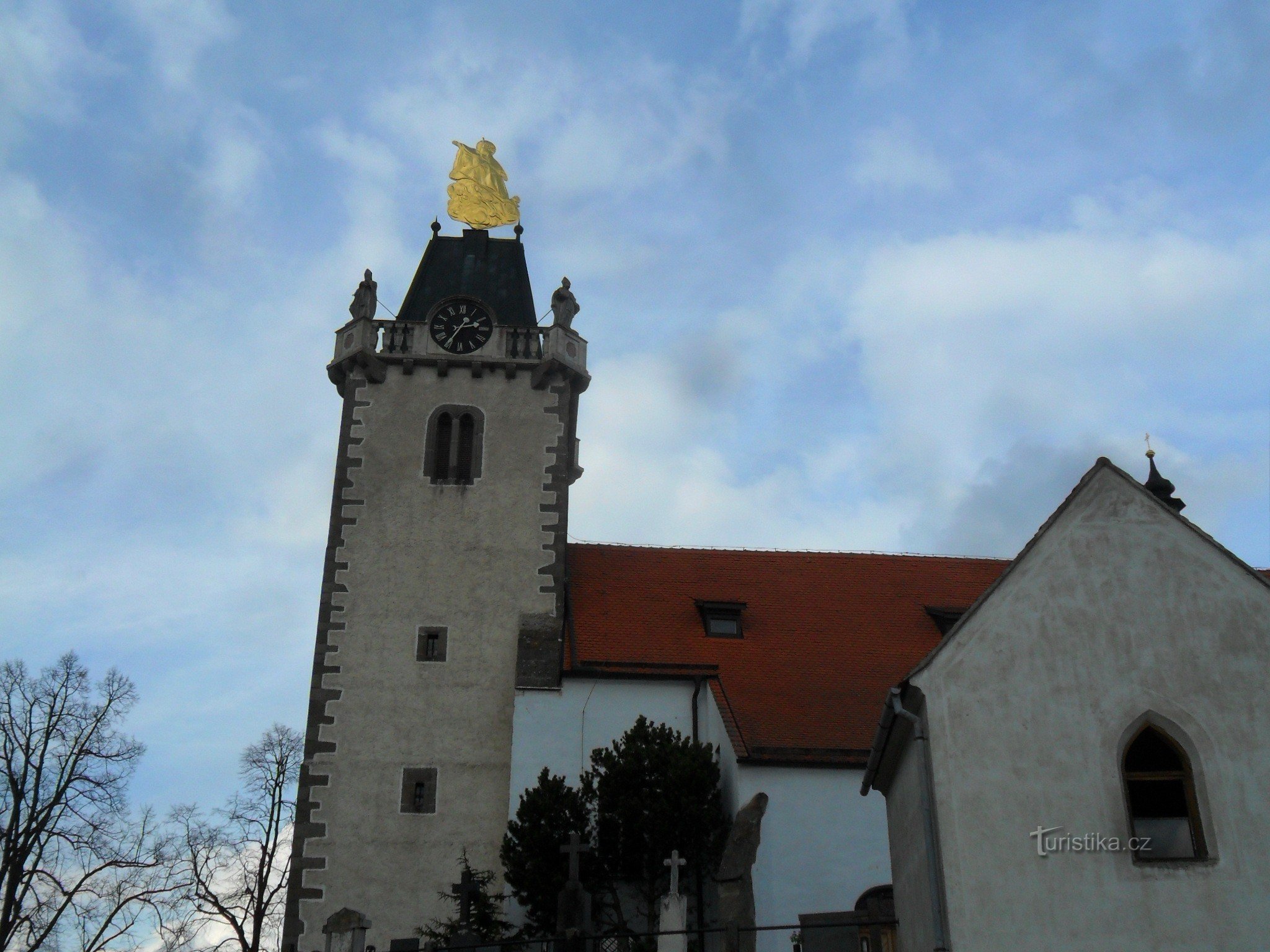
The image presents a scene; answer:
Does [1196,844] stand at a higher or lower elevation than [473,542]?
lower

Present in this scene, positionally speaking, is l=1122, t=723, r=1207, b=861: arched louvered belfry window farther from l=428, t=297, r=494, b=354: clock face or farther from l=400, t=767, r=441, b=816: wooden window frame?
l=428, t=297, r=494, b=354: clock face

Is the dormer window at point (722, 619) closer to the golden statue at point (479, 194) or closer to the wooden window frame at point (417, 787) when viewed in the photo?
the wooden window frame at point (417, 787)

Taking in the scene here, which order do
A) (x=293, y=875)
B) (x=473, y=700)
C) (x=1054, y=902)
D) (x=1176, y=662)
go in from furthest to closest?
(x=473, y=700)
(x=293, y=875)
(x=1176, y=662)
(x=1054, y=902)

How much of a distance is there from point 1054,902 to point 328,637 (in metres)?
16.4

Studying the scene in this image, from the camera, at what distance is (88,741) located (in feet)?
84.1

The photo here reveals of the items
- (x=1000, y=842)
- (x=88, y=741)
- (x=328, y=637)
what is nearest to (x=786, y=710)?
(x=328, y=637)

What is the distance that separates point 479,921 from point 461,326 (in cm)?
1317

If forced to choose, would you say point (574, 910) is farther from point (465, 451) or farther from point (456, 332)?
point (456, 332)

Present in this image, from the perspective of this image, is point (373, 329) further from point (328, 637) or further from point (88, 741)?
point (88, 741)

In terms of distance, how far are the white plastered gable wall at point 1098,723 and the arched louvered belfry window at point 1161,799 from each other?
13 cm

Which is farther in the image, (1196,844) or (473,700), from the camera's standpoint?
(473,700)

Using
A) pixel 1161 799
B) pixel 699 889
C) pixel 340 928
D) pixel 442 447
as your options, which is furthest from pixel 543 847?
pixel 1161 799

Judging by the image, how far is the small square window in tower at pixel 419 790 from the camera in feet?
76.4

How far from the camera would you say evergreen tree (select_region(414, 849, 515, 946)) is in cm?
1973
